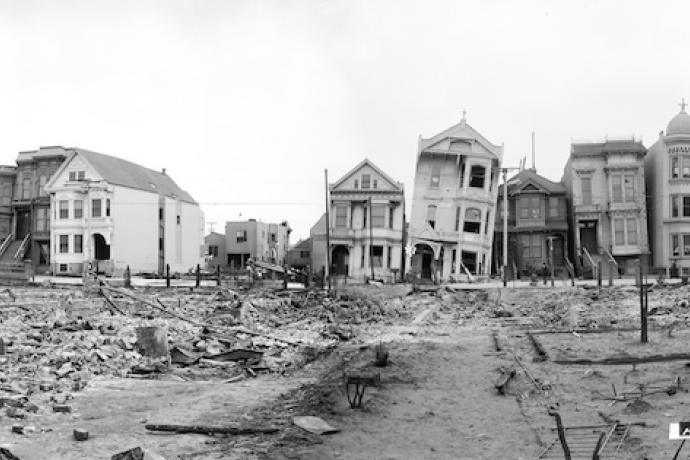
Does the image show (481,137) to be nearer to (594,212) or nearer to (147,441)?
(594,212)

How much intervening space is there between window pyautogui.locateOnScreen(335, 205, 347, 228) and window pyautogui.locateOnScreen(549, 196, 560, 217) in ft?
51.9

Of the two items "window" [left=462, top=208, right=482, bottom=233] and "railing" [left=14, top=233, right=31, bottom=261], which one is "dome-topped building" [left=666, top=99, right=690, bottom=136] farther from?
"railing" [left=14, top=233, right=31, bottom=261]

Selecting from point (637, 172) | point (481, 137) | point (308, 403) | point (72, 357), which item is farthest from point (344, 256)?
point (308, 403)

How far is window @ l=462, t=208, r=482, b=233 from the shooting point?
4862cm

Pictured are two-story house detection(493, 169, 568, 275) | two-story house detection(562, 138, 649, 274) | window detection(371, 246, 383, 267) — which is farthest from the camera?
window detection(371, 246, 383, 267)

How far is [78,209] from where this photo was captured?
51.0 m

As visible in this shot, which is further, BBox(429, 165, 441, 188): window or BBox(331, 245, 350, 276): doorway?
BBox(331, 245, 350, 276): doorway

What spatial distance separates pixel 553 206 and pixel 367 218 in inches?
564

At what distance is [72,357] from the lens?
46.1 ft

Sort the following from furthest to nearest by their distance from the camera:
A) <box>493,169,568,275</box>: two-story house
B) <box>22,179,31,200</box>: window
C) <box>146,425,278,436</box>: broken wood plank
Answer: <box>22,179,31,200</box>: window < <box>493,169,568,275</box>: two-story house < <box>146,425,278,436</box>: broken wood plank

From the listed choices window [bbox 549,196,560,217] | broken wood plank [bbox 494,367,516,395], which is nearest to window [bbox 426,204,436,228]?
window [bbox 549,196,560,217]

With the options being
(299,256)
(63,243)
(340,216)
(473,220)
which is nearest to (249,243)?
(299,256)

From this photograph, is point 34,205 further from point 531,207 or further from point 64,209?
point 531,207

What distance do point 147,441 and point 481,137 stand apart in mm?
43844
